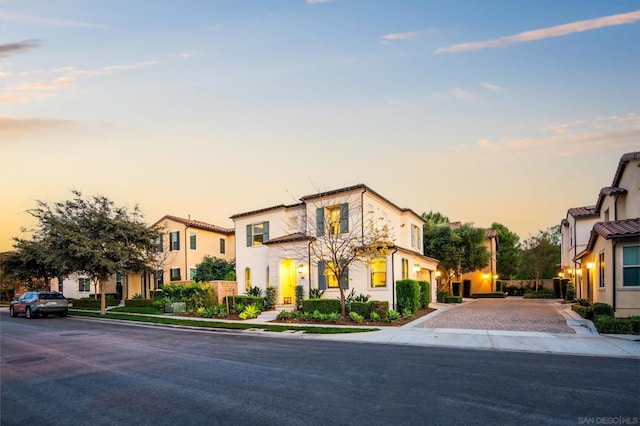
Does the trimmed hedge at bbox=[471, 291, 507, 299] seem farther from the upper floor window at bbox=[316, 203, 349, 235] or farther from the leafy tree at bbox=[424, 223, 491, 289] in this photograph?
the upper floor window at bbox=[316, 203, 349, 235]

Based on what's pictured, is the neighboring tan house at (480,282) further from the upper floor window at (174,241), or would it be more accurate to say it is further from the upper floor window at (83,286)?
the upper floor window at (83,286)

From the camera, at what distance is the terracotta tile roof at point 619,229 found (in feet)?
52.9

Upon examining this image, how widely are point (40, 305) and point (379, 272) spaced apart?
2284 centimetres

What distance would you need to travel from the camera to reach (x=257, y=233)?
1209 inches

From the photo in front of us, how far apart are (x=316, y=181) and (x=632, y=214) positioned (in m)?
17.0

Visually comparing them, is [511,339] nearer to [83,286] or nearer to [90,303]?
[90,303]

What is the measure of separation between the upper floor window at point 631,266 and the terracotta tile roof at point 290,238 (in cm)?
1583

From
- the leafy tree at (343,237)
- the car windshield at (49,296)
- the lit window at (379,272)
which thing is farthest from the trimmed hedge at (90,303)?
the lit window at (379,272)

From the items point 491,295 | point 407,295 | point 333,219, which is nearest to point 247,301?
point 333,219

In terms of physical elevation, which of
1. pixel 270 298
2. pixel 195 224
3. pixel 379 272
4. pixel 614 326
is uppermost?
pixel 195 224

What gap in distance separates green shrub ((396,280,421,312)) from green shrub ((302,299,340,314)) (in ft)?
13.0

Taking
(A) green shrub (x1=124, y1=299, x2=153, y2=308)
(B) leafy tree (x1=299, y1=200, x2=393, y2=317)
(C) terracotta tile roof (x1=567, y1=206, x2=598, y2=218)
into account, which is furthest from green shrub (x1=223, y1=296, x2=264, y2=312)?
(C) terracotta tile roof (x1=567, y1=206, x2=598, y2=218)

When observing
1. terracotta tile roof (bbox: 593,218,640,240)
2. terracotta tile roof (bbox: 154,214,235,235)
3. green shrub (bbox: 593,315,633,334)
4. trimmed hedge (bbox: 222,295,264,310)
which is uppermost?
terracotta tile roof (bbox: 154,214,235,235)

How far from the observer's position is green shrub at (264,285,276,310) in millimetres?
26812
